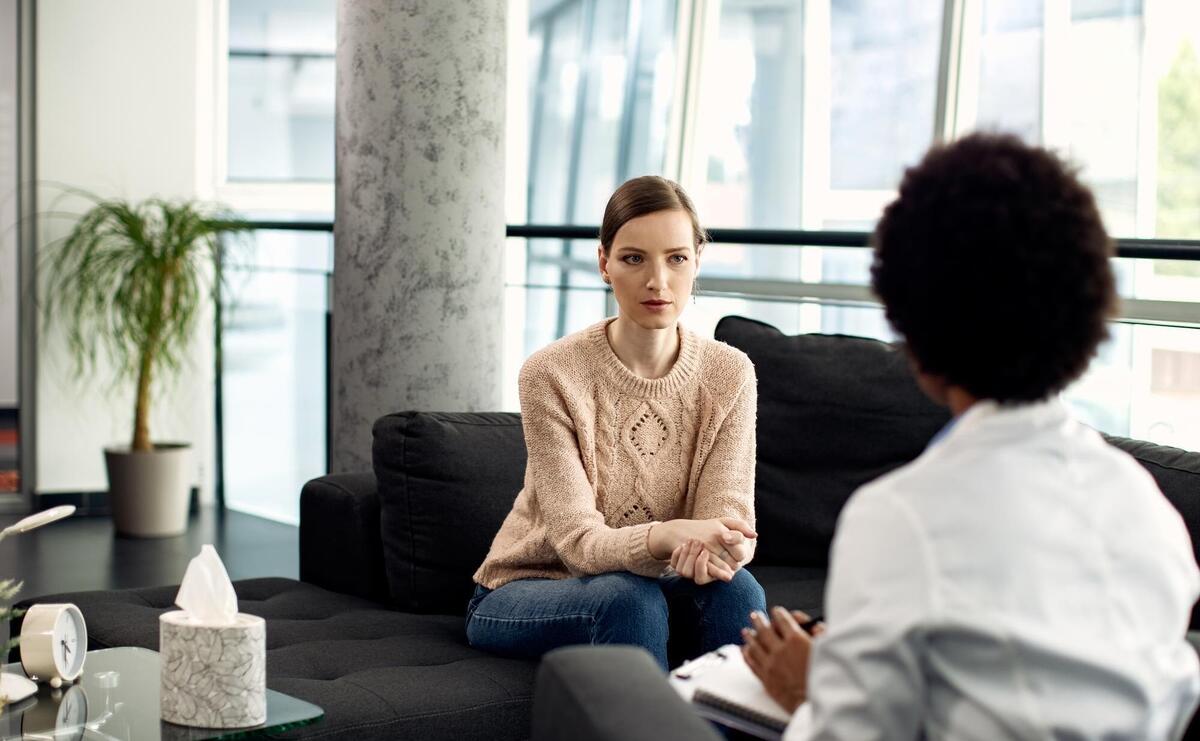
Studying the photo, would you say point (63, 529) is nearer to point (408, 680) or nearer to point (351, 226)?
point (351, 226)

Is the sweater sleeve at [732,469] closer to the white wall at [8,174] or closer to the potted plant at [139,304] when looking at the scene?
the potted plant at [139,304]

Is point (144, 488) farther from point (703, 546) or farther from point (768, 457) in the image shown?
point (703, 546)

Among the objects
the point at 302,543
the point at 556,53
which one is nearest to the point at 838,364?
the point at 302,543

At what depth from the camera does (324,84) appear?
20.5ft

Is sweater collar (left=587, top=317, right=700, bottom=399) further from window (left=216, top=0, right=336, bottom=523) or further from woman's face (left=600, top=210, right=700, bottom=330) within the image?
window (left=216, top=0, right=336, bottom=523)

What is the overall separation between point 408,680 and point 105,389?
393cm

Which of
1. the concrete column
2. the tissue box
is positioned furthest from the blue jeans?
the concrete column

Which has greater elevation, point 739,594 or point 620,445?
point 620,445

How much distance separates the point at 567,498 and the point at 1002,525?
1333 mm

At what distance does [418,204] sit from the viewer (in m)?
3.36

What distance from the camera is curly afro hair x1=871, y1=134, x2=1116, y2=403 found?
1.08m

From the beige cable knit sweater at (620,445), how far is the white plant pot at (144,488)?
125 inches

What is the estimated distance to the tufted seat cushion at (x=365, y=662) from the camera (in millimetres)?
2072

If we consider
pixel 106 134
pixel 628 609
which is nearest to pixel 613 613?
pixel 628 609
